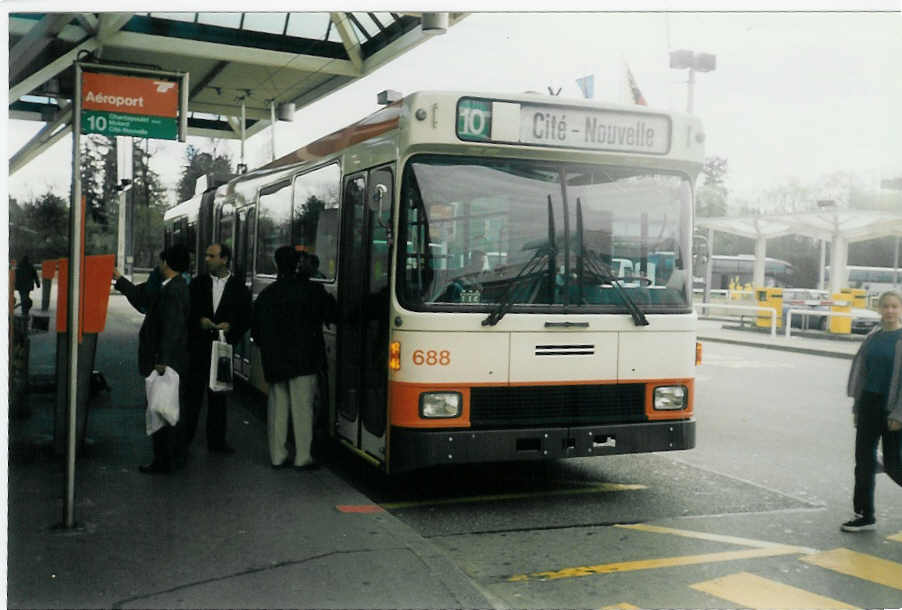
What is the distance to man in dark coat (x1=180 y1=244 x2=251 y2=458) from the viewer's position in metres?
7.56

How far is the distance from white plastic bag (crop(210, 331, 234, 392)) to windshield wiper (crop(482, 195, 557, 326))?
2501 mm

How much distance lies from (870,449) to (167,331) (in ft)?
16.3

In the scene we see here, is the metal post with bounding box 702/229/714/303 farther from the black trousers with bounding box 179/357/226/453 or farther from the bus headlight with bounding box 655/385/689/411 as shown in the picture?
the black trousers with bounding box 179/357/226/453

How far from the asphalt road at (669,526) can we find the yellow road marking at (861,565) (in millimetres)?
12

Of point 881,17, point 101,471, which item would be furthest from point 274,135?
point 881,17

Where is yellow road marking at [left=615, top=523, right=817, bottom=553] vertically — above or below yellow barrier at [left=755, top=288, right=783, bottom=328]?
below

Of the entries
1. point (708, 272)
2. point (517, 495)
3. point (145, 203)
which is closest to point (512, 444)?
point (517, 495)

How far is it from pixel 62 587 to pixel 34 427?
434cm

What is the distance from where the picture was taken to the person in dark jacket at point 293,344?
7.21 m

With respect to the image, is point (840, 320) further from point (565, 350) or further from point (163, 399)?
point (163, 399)

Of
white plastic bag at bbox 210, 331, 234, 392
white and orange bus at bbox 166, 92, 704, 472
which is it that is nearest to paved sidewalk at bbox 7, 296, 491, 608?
white plastic bag at bbox 210, 331, 234, 392

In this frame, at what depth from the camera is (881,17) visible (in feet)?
19.2

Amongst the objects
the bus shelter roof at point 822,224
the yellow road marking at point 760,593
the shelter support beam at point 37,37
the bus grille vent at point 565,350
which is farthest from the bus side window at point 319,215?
the bus shelter roof at point 822,224

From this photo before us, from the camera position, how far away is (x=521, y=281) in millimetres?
6250
